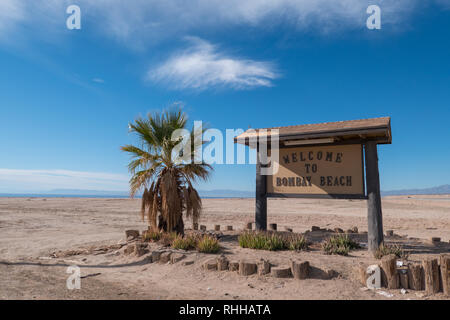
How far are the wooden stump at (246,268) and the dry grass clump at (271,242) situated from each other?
178 cm

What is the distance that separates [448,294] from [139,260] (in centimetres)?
702

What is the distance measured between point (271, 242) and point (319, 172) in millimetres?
2933

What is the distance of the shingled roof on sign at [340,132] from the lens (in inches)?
324

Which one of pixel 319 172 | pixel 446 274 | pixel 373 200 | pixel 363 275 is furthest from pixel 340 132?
pixel 446 274

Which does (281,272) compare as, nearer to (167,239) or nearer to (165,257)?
(165,257)

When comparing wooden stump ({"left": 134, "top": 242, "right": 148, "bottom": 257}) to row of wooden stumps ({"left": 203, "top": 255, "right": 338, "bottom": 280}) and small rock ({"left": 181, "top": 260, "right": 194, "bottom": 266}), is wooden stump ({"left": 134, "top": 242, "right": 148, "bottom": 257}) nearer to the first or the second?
small rock ({"left": 181, "top": 260, "right": 194, "bottom": 266})

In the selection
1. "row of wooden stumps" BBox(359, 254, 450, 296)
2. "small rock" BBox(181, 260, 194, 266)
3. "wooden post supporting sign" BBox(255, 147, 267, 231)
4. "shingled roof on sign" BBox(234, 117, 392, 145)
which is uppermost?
"shingled roof on sign" BBox(234, 117, 392, 145)

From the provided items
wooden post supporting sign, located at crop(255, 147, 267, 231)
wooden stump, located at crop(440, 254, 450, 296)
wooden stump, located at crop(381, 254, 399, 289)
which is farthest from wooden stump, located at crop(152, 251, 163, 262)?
wooden stump, located at crop(440, 254, 450, 296)

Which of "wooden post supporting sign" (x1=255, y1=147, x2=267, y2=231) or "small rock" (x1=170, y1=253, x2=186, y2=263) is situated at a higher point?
"wooden post supporting sign" (x1=255, y1=147, x2=267, y2=231)

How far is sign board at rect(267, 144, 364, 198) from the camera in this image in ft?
29.5

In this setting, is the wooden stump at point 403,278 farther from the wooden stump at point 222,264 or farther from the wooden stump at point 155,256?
the wooden stump at point 155,256

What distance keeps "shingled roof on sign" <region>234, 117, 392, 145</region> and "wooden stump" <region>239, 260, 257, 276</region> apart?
15.0 feet

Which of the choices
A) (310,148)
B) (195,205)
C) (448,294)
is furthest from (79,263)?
(448,294)
